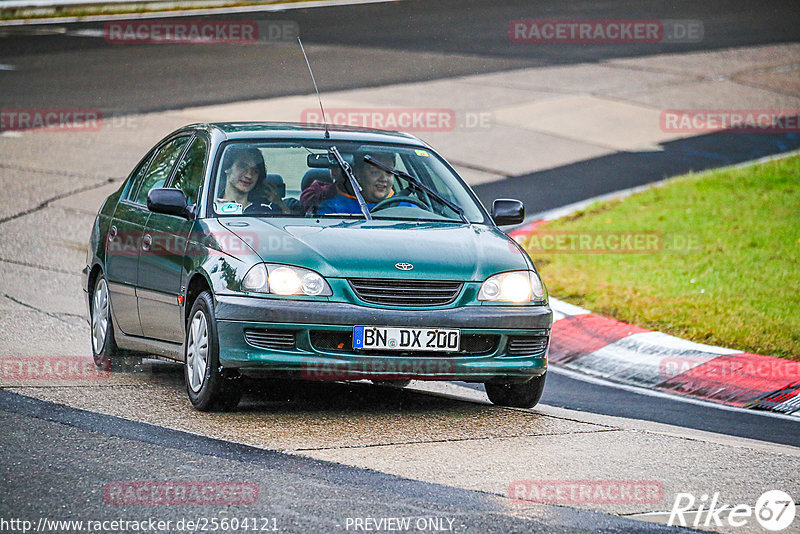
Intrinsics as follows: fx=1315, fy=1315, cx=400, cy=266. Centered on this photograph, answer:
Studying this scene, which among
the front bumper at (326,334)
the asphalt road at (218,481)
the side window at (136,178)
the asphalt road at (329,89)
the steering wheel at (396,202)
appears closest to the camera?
the asphalt road at (218,481)

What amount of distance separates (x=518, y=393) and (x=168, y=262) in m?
2.07

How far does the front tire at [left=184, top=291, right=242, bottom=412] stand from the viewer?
653cm

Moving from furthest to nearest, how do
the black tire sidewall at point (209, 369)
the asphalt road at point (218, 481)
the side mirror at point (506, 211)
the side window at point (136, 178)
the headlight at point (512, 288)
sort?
the side window at point (136, 178), the side mirror at point (506, 211), the headlight at point (512, 288), the black tire sidewall at point (209, 369), the asphalt road at point (218, 481)

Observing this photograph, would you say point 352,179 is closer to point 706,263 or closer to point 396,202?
point 396,202

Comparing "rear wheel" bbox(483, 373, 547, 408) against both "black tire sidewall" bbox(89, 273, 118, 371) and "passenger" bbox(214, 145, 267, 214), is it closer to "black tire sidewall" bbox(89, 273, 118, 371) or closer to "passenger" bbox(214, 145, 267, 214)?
"passenger" bbox(214, 145, 267, 214)

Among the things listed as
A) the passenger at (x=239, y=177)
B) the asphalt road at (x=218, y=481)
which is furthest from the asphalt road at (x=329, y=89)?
the passenger at (x=239, y=177)

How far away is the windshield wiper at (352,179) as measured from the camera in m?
7.34

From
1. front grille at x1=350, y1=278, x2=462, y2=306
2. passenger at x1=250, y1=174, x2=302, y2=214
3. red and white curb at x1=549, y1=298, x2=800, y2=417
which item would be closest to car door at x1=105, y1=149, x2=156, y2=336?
passenger at x1=250, y1=174, x2=302, y2=214

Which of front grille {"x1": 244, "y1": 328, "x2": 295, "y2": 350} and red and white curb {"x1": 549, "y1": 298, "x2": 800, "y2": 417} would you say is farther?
red and white curb {"x1": 549, "y1": 298, "x2": 800, "y2": 417}

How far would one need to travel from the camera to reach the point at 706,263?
11555 millimetres

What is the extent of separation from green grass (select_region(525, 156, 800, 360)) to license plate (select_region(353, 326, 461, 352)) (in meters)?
3.32

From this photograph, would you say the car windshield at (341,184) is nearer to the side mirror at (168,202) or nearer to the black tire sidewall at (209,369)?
the side mirror at (168,202)

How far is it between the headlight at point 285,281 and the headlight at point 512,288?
2.75ft

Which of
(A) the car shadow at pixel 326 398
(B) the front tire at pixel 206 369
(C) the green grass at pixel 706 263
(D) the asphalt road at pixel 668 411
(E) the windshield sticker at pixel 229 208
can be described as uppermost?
(E) the windshield sticker at pixel 229 208
